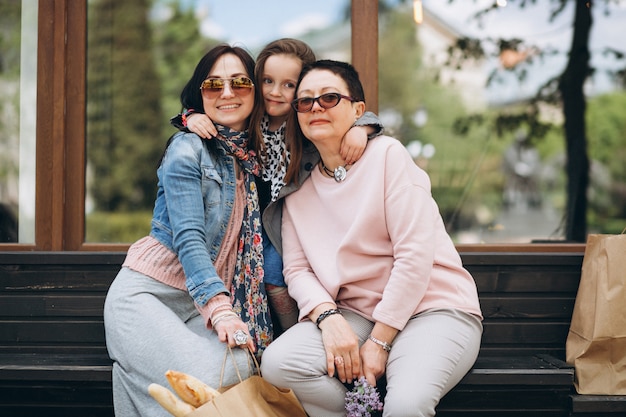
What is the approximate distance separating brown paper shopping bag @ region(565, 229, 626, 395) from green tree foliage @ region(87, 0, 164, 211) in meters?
5.34

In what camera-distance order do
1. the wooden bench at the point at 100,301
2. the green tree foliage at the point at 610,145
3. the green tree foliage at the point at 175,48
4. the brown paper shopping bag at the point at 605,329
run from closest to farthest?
the brown paper shopping bag at the point at 605,329 < the wooden bench at the point at 100,301 < the green tree foliage at the point at 610,145 < the green tree foliage at the point at 175,48

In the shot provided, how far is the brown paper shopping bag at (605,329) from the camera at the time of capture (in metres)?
2.49

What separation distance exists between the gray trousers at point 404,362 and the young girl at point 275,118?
1.04 feet

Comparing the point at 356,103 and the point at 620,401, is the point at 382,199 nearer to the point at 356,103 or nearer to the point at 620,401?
the point at 356,103

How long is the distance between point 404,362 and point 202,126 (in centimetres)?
113

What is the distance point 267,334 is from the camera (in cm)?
250

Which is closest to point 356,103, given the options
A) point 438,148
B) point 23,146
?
point 23,146

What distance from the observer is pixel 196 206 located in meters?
2.31

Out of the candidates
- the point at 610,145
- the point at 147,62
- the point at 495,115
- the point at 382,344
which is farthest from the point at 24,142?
the point at 610,145

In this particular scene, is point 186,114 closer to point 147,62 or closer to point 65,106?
point 65,106

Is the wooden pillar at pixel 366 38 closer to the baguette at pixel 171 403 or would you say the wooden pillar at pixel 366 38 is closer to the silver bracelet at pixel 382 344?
the silver bracelet at pixel 382 344

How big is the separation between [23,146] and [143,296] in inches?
59.5

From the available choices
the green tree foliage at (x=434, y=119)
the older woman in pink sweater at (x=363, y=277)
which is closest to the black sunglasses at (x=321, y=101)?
the older woman in pink sweater at (x=363, y=277)

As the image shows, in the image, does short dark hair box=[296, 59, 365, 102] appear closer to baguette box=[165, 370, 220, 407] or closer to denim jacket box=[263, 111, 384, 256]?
denim jacket box=[263, 111, 384, 256]
